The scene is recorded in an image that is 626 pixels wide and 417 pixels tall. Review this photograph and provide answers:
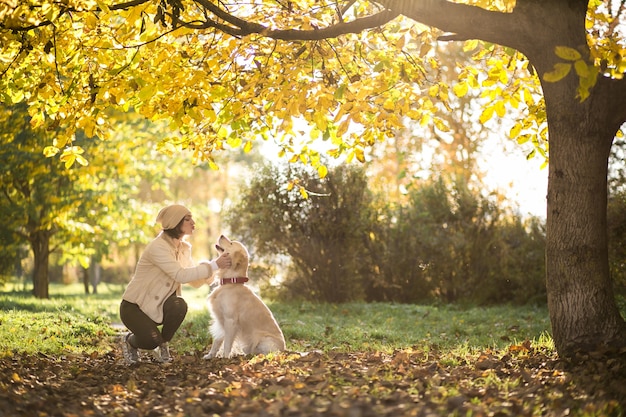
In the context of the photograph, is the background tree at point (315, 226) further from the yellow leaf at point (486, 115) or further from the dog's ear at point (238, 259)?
the yellow leaf at point (486, 115)

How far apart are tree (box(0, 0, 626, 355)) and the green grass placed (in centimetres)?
156

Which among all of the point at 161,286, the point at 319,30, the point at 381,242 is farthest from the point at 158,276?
the point at 381,242

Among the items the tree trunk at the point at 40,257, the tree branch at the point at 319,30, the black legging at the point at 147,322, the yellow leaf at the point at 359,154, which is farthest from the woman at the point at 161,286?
the tree trunk at the point at 40,257

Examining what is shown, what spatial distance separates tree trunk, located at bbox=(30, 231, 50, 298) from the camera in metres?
14.5

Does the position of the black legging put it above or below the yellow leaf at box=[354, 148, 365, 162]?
below

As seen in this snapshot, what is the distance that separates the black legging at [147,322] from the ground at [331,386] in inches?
15.7

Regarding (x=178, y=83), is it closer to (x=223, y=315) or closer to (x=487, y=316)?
(x=223, y=315)

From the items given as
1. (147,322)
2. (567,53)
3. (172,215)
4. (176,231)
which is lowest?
(147,322)

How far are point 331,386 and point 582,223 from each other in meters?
2.51

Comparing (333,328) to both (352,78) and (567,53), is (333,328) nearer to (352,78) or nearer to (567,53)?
(352,78)

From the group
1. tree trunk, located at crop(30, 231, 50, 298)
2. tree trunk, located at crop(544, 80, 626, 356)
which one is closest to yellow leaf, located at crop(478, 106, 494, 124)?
tree trunk, located at crop(544, 80, 626, 356)

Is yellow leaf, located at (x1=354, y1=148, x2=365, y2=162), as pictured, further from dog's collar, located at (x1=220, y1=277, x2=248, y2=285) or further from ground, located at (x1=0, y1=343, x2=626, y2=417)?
ground, located at (x1=0, y1=343, x2=626, y2=417)

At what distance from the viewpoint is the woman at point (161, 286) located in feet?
21.7

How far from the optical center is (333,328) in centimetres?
995
